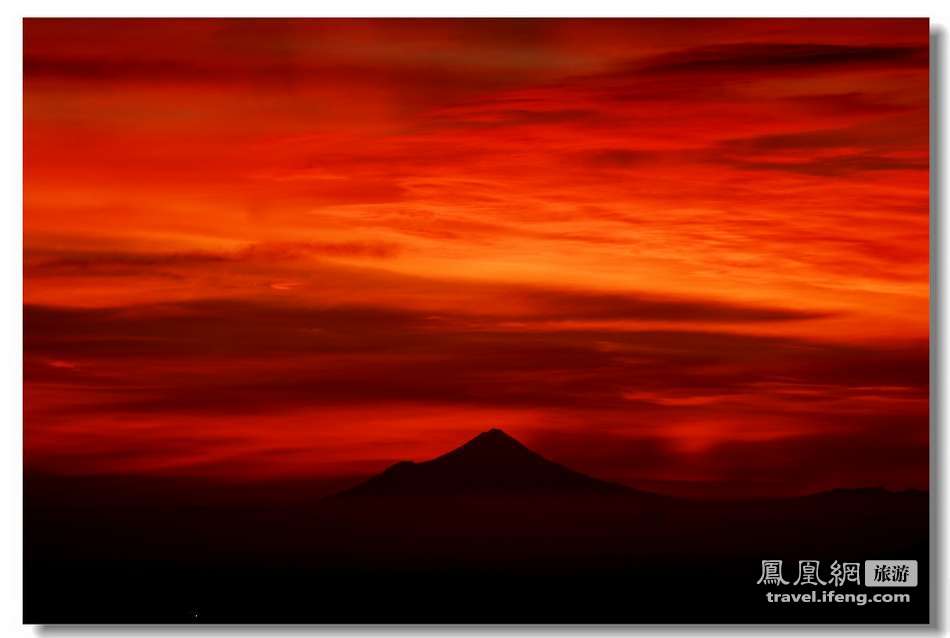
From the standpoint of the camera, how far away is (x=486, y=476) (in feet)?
13.8

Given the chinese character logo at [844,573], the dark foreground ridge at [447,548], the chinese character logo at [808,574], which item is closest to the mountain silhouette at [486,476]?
the dark foreground ridge at [447,548]

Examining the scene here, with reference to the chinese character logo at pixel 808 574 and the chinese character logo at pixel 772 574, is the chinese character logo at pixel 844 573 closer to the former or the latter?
the chinese character logo at pixel 808 574

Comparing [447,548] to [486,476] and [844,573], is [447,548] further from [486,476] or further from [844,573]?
[844,573]

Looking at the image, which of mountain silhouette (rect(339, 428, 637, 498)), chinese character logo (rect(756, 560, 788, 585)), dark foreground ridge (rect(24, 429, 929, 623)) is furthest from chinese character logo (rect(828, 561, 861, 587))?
mountain silhouette (rect(339, 428, 637, 498))

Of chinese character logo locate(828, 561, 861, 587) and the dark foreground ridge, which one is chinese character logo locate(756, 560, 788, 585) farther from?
chinese character logo locate(828, 561, 861, 587)

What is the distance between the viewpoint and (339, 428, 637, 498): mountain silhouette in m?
4.20

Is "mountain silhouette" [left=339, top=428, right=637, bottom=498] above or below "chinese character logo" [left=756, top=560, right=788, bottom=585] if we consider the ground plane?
above

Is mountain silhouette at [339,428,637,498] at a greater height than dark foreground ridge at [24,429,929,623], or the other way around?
mountain silhouette at [339,428,637,498]

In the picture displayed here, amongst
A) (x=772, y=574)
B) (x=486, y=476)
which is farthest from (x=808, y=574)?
(x=486, y=476)

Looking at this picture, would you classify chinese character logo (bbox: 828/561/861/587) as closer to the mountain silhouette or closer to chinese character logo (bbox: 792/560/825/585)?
chinese character logo (bbox: 792/560/825/585)

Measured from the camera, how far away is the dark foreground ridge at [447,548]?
421cm

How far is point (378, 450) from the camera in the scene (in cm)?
421

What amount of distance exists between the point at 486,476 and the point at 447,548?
33 centimetres

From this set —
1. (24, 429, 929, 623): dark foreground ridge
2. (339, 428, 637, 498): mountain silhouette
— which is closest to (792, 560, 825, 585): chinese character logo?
(24, 429, 929, 623): dark foreground ridge
